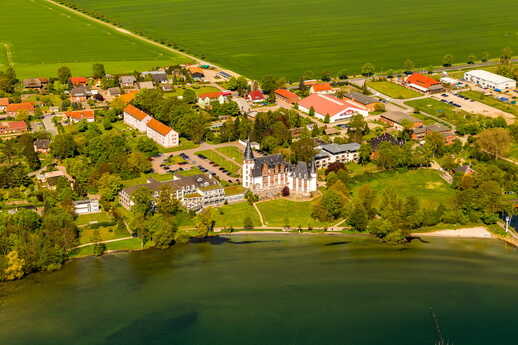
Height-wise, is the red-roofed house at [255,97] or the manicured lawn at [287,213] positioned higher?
the red-roofed house at [255,97]

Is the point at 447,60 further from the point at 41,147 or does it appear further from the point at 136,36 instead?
the point at 41,147

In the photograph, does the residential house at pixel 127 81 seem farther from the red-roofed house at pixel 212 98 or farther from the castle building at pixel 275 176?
the castle building at pixel 275 176

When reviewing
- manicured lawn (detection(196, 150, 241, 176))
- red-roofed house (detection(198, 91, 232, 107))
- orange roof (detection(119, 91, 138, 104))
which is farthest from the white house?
orange roof (detection(119, 91, 138, 104))

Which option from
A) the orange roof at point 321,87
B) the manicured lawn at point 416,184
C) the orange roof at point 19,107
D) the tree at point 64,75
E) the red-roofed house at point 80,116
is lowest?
the manicured lawn at point 416,184

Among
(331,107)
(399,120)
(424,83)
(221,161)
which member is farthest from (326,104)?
(221,161)

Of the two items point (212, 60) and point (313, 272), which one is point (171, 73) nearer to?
point (212, 60)

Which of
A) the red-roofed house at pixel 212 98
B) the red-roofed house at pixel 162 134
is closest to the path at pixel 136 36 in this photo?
the red-roofed house at pixel 212 98

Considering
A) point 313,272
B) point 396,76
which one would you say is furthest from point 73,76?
point 313,272
